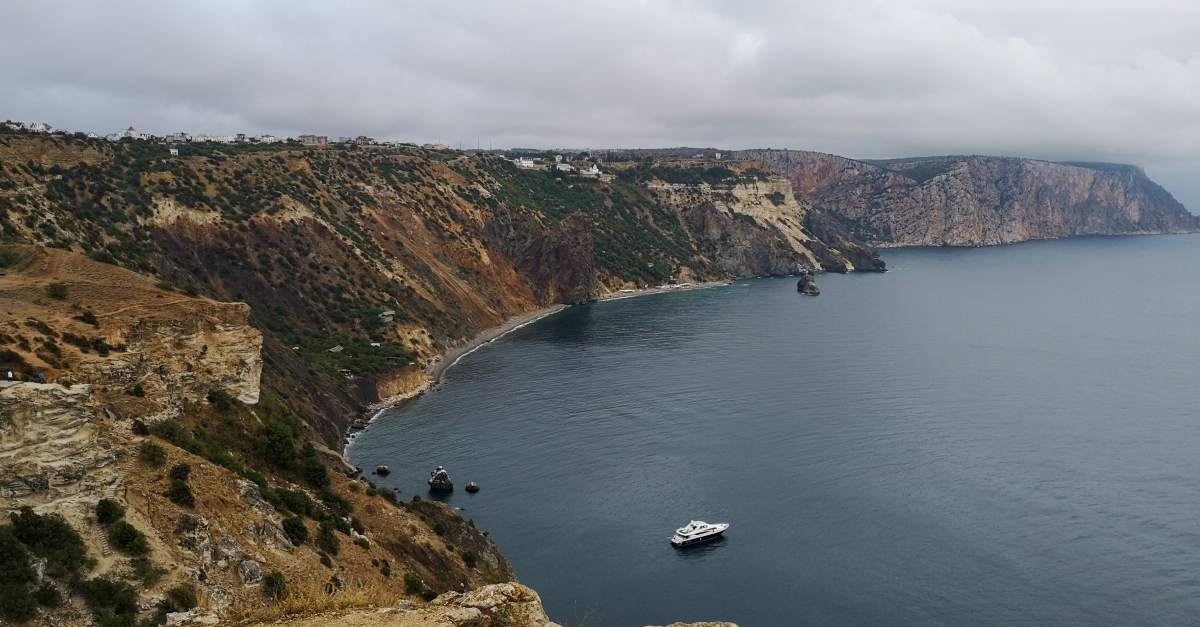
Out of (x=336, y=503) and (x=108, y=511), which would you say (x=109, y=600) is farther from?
(x=336, y=503)

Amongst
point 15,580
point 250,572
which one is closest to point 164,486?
point 250,572

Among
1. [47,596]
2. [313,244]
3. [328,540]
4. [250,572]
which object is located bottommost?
[328,540]

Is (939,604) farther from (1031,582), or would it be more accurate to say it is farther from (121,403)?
(121,403)

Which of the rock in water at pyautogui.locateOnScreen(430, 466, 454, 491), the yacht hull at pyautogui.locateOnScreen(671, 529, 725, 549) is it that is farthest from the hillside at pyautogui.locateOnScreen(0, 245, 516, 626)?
the rock in water at pyautogui.locateOnScreen(430, 466, 454, 491)

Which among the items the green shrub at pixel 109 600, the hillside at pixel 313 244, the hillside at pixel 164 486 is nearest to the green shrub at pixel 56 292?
the hillside at pixel 164 486

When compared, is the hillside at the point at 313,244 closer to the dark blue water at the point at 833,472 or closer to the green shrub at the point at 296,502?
the dark blue water at the point at 833,472
